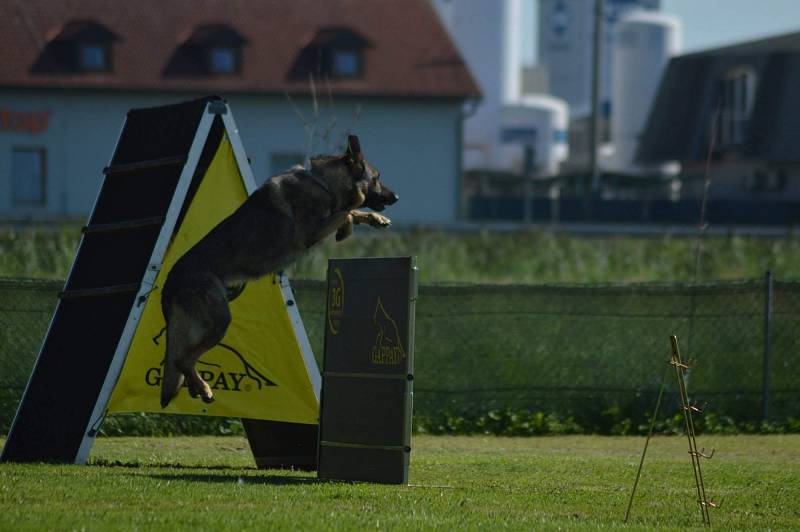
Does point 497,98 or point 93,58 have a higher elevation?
point 93,58

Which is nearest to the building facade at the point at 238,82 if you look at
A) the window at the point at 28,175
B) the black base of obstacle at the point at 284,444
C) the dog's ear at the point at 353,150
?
the window at the point at 28,175

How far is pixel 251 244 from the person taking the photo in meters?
10.0

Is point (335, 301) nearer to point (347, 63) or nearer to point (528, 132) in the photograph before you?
point (347, 63)

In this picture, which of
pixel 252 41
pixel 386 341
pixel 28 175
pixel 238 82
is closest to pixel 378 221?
pixel 386 341

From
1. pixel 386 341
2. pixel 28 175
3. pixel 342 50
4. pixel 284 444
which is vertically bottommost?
pixel 28 175

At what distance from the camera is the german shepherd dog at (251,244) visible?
32.9 ft

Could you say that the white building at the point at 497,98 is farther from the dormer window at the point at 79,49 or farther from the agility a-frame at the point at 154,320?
the agility a-frame at the point at 154,320

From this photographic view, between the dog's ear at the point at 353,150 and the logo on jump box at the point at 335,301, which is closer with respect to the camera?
the dog's ear at the point at 353,150

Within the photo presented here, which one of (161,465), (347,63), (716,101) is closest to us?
(161,465)

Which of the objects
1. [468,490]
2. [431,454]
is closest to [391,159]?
[431,454]

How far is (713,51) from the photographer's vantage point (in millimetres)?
64938

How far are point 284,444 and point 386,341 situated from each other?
81.2 inches

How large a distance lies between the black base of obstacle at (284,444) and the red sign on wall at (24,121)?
122 ft

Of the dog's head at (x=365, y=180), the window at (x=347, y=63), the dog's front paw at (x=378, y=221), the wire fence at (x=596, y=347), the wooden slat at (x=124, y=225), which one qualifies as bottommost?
the wire fence at (x=596, y=347)
